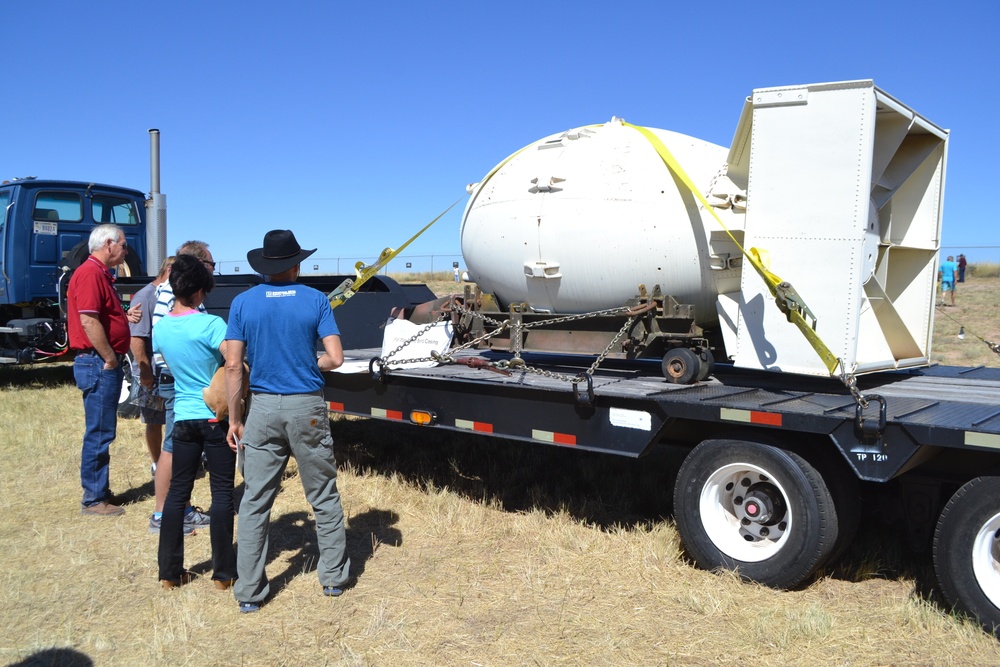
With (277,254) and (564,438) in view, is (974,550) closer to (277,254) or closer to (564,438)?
(564,438)

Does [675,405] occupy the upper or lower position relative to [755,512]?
upper

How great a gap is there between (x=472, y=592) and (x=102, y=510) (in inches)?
126

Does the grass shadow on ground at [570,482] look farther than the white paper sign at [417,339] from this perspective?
No

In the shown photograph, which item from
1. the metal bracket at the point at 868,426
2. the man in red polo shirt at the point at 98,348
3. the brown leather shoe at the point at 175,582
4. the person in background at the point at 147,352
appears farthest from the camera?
the person in background at the point at 147,352

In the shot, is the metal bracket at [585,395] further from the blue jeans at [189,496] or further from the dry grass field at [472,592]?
the blue jeans at [189,496]

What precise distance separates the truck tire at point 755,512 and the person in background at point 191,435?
106 inches

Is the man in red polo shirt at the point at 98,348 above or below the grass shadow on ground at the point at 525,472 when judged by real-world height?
above

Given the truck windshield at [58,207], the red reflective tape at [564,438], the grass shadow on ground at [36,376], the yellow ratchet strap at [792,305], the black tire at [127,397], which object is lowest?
the grass shadow on ground at [36,376]

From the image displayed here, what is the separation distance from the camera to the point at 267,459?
4.53 m

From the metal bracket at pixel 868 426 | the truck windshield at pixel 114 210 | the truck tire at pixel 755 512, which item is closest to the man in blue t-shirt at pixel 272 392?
the truck tire at pixel 755 512

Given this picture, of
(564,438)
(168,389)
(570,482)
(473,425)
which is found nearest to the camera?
(564,438)

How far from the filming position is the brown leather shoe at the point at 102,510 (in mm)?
6164

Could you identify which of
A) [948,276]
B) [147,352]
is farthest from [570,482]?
[948,276]

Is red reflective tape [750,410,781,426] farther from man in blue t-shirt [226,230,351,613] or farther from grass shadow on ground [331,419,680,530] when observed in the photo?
man in blue t-shirt [226,230,351,613]
